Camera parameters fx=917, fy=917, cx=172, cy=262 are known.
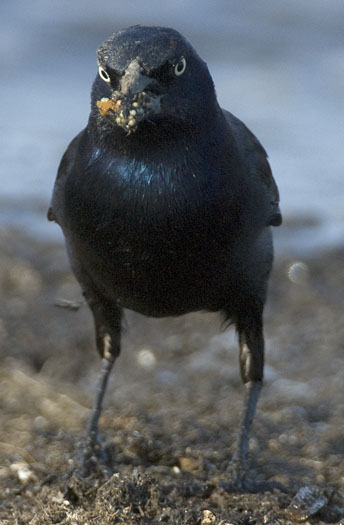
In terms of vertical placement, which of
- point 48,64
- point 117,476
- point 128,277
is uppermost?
point 128,277

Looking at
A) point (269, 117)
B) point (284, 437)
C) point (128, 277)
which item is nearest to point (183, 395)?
point (284, 437)

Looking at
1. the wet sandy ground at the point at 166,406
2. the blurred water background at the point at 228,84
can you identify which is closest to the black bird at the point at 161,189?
the wet sandy ground at the point at 166,406

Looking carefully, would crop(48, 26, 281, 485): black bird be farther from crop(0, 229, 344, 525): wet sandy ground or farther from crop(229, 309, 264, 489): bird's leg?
crop(0, 229, 344, 525): wet sandy ground

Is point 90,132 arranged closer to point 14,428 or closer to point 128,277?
point 128,277

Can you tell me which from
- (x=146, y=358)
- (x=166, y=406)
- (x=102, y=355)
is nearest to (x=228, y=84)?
(x=146, y=358)

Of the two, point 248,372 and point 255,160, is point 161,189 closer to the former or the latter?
point 255,160

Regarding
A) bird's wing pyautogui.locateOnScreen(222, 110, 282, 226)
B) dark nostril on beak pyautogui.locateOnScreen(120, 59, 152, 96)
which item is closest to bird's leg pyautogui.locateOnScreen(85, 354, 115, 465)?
bird's wing pyautogui.locateOnScreen(222, 110, 282, 226)
